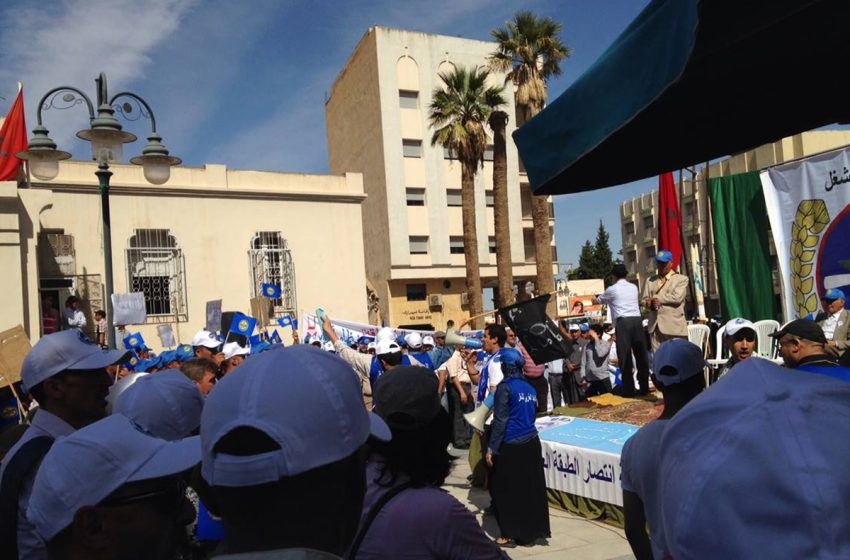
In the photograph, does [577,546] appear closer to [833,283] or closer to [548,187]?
[548,187]

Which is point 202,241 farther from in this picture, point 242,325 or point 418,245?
point 242,325

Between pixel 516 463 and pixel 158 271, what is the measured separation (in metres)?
23.3

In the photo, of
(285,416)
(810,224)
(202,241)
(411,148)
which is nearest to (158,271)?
(202,241)

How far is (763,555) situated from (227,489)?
89cm

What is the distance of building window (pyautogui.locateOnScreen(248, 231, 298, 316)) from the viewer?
29.0 m

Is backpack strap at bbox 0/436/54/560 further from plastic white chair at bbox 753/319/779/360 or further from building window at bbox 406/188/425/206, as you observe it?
building window at bbox 406/188/425/206

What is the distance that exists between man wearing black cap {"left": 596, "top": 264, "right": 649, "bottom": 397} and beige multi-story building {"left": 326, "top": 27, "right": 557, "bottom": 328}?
2966 centimetres

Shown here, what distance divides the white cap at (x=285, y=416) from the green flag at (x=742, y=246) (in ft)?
36.5

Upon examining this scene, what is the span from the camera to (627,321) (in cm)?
927

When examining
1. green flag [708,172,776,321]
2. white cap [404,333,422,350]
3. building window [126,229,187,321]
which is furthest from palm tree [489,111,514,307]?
green flag [708,172,776,321]

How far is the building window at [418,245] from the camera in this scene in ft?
133

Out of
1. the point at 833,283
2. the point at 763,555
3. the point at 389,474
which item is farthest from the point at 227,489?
the point at 833,283

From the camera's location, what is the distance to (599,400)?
10.0 metres

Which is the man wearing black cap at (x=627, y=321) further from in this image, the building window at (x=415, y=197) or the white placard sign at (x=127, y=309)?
the building window at (x=415, y=197)
